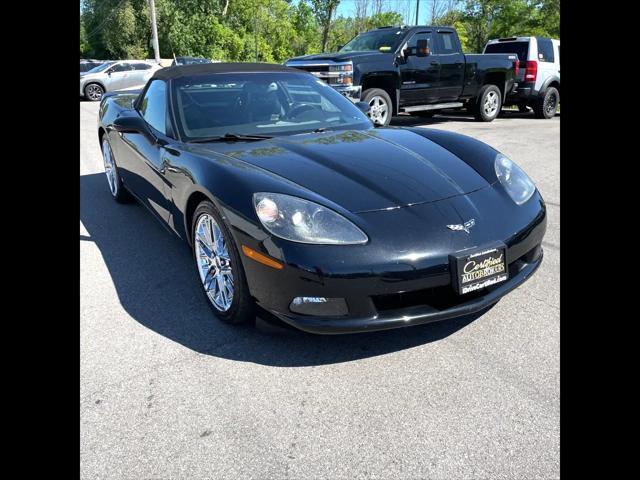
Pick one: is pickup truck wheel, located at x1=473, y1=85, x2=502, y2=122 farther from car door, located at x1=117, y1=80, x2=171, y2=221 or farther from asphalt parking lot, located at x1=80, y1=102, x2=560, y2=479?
asphalt parking lot, located at x1=80, y1=102, x2=560, y2=479

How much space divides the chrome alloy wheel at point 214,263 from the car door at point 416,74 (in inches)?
312

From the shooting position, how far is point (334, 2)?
42375mm

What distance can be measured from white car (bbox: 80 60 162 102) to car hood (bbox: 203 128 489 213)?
18.2 m

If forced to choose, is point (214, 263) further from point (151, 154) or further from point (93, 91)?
point (93, 91)

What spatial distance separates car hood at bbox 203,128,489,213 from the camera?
2.81 meters

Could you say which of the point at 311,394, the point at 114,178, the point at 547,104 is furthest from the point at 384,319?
the point at 547,104

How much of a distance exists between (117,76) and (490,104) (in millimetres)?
14469

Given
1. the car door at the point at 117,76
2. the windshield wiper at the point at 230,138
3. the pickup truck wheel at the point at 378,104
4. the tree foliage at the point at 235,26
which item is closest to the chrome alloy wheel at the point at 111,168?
the windshield wiper at the point at 230,138

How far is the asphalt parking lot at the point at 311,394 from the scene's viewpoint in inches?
79.1

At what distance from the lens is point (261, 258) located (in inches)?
101

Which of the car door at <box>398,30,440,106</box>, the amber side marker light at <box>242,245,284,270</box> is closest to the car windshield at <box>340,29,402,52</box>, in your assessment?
the car door at <box>398,30,440,106</box>
